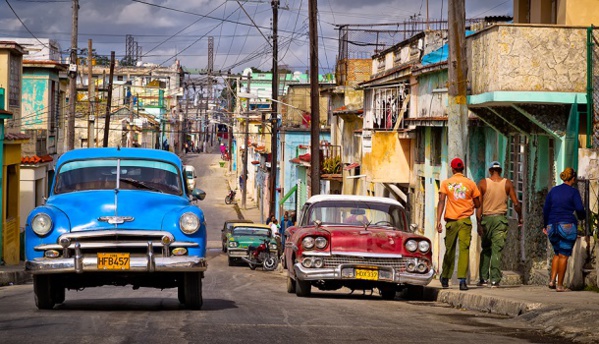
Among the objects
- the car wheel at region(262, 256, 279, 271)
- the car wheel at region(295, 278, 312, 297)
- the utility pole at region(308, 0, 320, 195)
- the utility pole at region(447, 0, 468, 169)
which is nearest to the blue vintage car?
the car wheel at region(295, 278, 312, 297)

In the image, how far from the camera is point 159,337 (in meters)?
9.21

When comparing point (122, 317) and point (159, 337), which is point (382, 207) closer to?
point (122, 317)

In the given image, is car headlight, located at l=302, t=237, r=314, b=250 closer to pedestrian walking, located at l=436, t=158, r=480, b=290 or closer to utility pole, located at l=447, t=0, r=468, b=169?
pedestrian walking, located at l=436, t=158, r=480, b=290

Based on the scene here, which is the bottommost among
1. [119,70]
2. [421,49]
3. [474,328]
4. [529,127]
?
[474,328]

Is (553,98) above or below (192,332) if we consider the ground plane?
above

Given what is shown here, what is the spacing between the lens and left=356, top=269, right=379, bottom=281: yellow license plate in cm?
1503

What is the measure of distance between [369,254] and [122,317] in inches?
197

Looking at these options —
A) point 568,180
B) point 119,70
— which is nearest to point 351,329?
point 568,180

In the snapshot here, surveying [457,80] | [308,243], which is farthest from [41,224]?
[457,80]

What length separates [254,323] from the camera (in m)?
10.7

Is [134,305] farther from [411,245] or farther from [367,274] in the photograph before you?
[411,245]

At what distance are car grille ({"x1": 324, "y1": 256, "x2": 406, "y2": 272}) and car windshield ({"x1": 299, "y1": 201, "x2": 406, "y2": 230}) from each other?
1.21 m

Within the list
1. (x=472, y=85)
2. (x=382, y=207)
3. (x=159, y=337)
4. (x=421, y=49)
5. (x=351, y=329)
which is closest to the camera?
(x=159, y=337)

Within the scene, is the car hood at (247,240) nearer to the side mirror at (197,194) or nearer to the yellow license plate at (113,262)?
the side mirror at (197,194)
